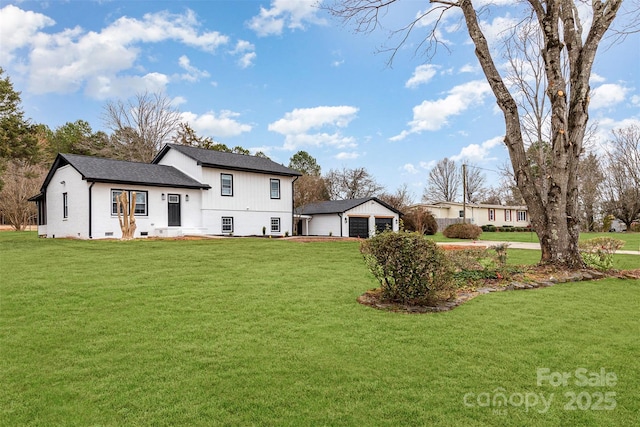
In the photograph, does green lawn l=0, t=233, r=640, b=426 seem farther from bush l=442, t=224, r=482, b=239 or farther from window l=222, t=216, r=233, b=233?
bush l=442, t=224, r=482, b=239

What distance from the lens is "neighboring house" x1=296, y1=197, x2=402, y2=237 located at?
28484 mm

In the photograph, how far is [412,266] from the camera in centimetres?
569

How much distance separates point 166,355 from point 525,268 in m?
8.45

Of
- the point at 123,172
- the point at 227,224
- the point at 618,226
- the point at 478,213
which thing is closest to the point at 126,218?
the point at 123,172

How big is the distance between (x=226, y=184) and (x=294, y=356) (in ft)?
69.9

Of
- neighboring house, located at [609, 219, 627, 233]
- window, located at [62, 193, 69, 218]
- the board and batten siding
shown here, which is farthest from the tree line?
window, located at [62, 193, 69, 218]

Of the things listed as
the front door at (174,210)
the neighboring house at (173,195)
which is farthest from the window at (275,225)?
the front door at (174,210)

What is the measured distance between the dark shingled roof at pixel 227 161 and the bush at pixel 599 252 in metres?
18.7

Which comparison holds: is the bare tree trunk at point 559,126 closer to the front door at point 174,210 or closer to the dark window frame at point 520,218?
the front door at point 174,210

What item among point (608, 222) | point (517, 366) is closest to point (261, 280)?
point (517, 366)

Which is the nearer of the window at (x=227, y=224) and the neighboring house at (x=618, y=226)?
the window at (x=227, y=224)

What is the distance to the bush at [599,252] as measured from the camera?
9.83 m

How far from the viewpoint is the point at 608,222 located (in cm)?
3544

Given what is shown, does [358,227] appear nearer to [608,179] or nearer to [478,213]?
[478,213]
